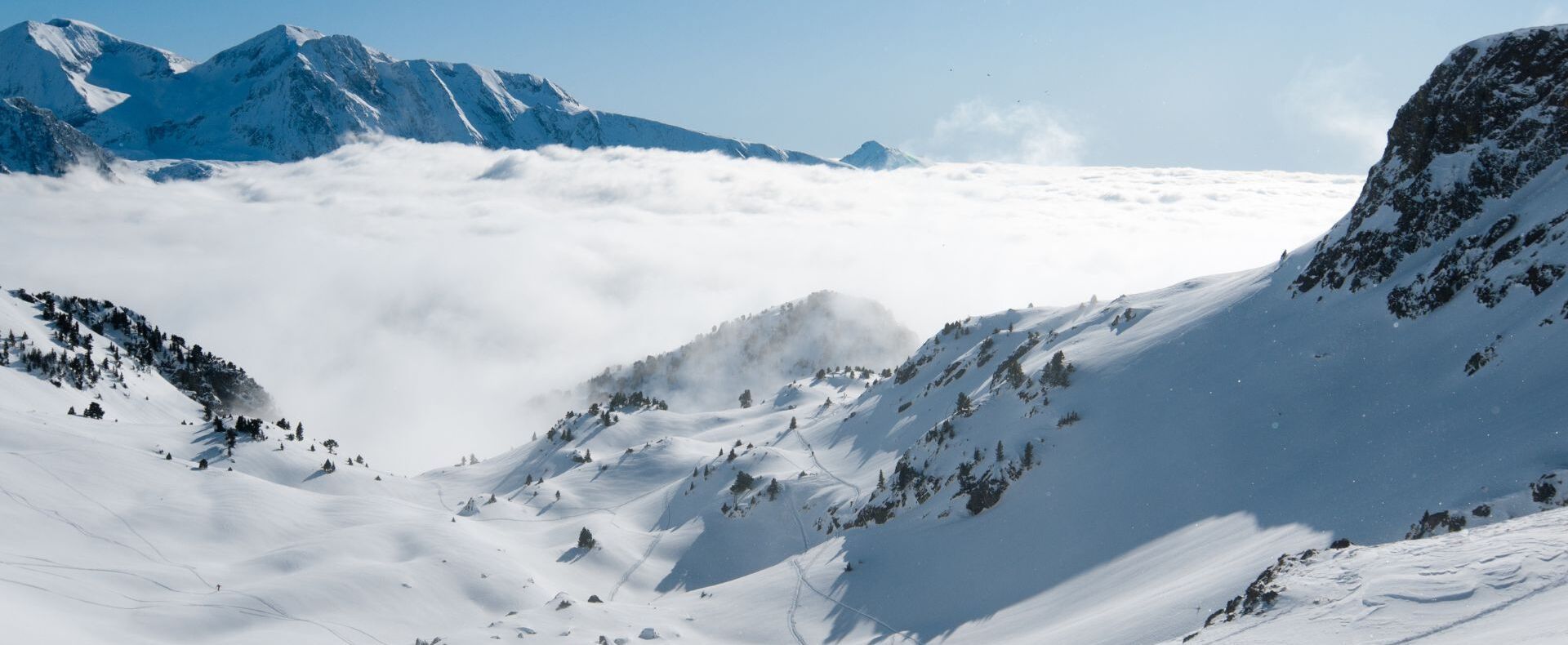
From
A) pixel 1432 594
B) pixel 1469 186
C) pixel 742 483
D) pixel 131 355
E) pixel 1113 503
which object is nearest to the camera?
pixel 1432 594

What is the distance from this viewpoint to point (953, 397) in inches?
3310

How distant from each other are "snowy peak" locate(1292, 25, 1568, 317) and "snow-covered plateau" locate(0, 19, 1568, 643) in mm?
166

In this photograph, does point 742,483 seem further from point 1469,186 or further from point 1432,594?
point 1432,594

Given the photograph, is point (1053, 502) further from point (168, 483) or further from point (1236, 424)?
point (168, 483)

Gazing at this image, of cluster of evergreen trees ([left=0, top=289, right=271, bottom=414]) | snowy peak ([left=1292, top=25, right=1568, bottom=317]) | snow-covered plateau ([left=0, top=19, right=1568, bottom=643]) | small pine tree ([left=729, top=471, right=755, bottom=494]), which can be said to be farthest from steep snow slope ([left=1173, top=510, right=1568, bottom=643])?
cluster of evergreen trees ([left=0, top=289, right=271, bottom=414])

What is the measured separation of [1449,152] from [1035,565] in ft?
118

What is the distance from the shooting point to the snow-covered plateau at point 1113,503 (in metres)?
27.8

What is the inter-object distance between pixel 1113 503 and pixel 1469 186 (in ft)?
91.5

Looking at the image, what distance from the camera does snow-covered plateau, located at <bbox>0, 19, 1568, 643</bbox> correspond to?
2778cm

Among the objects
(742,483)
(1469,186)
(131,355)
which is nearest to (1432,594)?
(1469,186)

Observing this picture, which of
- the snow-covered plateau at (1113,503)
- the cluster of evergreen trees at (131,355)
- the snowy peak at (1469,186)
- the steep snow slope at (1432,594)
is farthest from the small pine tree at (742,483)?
the cluster of evergreen trees at (131,355)

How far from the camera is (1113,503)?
1764 inches

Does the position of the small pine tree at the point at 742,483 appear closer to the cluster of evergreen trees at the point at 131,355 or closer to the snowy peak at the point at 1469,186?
the snowy peak at the point at 1469,186

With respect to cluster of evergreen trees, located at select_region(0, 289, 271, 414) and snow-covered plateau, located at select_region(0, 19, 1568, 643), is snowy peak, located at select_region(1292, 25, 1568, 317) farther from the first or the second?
cluster of evergreen trees, located at select_region(0, 289, 271, 414)
